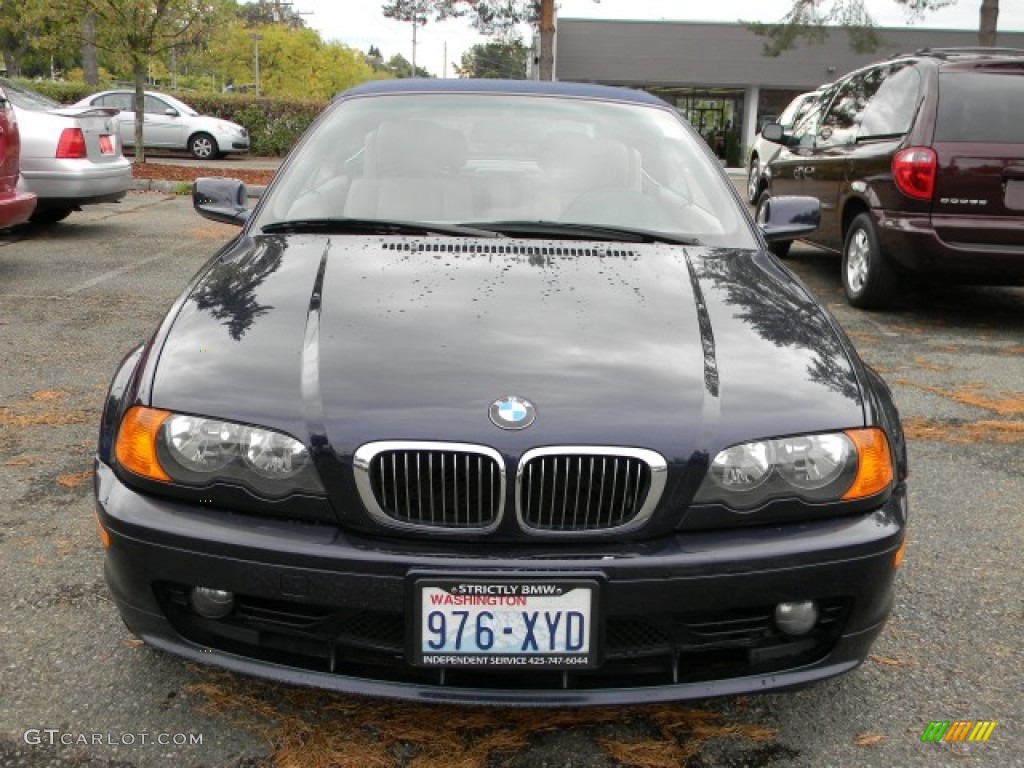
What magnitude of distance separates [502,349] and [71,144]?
27.3 ft

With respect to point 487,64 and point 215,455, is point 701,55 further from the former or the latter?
point 487,64

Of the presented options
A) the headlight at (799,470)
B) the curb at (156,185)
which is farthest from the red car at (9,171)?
the curb at (156,185)

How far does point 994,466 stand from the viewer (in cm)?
423

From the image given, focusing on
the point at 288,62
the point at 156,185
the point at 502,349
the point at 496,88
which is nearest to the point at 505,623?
the point at 502,349

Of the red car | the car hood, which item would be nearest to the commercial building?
the red car

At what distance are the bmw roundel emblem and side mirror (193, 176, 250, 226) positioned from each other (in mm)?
2088

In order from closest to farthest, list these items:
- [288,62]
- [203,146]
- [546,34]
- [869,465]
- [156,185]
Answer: [869,465], [156,185], [203,146], [546,34], [288,62]

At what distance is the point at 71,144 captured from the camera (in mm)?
9344

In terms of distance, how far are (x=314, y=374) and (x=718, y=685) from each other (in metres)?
1.06

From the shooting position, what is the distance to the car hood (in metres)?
2.12

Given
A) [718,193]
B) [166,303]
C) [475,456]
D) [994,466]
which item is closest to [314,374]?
[475,456]

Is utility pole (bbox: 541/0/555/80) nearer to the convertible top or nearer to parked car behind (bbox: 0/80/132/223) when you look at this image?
parked car behind (bbox: 0/80/132/223)

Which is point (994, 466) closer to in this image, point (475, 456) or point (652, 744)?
point (652, 744)

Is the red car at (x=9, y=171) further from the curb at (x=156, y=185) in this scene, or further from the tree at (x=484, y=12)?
the tree at (x=484, y=12)
